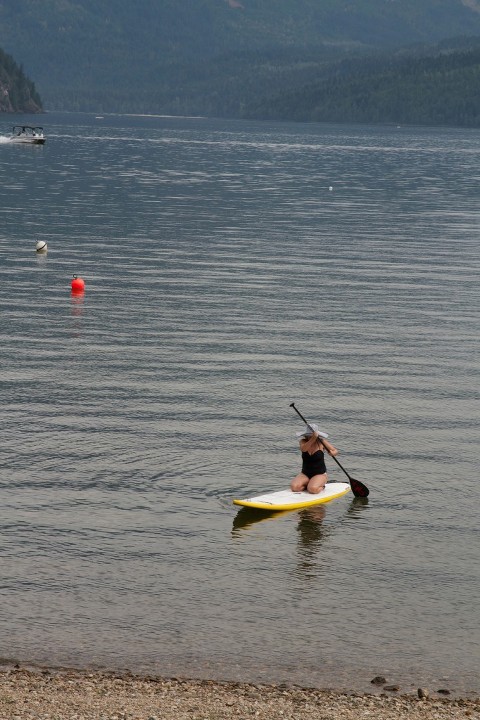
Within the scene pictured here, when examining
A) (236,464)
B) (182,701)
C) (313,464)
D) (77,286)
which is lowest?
(182,701)

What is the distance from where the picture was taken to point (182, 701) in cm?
1812

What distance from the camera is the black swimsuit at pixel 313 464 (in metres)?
28.1

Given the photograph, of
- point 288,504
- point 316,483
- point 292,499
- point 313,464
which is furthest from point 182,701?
point 313,464

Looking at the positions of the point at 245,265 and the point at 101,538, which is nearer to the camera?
the point at 101,538

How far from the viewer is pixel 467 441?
3253 centimetres

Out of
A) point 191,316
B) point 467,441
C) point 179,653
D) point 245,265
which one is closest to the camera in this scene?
point 179,653

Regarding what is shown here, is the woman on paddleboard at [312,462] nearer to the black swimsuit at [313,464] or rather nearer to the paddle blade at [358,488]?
the black swimsuit at [313,464]

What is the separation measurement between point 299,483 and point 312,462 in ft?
1.83

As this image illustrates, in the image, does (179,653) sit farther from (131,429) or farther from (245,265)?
(245,265)

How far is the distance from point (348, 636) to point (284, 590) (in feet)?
6.83

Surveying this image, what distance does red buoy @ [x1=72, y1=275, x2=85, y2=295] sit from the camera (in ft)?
175

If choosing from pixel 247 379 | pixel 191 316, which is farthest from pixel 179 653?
pixel 191 316

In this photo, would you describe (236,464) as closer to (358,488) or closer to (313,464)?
(313,464)

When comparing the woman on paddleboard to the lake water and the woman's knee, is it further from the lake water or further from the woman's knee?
the lake water
